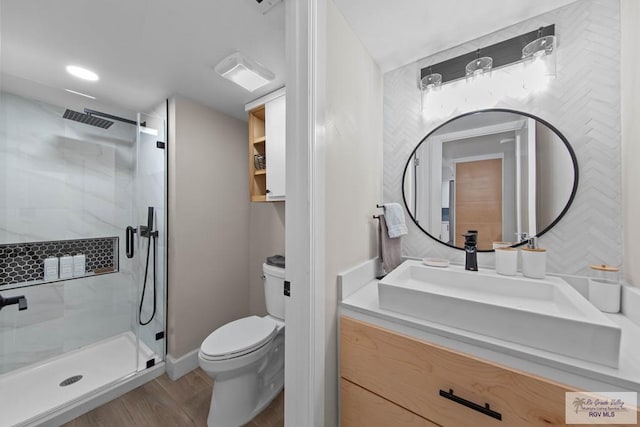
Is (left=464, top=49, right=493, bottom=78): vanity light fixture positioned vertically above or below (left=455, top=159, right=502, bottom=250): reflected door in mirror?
above

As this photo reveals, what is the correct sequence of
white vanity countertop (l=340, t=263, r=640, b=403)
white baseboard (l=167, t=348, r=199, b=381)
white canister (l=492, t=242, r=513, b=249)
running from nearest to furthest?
white vanity countertop (l=340, t=263, r=640, b=403)
white canister (l=492, t=242, r=513, b=249)
white baseboard (l=167, t=348, r=199, b=381)

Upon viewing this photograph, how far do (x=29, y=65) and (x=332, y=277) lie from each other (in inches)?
87.2

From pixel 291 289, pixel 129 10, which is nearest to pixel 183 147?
pixel 129 10

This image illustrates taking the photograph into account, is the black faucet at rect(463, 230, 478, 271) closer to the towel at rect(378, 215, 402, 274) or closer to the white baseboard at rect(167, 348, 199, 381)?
the towel at rect(378, 215, 402, 274)

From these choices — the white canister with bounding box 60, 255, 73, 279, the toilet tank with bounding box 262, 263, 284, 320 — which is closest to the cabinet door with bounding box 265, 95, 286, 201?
the toilet tank with bounding box 262, 263, 284, 320

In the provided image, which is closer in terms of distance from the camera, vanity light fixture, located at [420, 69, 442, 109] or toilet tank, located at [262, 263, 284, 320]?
vanity light fixture, located at [420, 69, 442, 109]

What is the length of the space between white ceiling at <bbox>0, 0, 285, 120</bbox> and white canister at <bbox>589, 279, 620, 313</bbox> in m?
1.77

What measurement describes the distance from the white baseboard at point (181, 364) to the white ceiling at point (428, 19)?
2.47 metres

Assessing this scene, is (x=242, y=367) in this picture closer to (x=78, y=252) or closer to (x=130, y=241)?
(x=130, y=241)

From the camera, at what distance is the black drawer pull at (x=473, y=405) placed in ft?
2.23

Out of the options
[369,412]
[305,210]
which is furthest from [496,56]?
[369,412]

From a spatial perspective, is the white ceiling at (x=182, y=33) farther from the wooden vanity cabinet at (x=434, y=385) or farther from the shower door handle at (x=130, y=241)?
the wooden vanity cabinet at (x=434, y=385)

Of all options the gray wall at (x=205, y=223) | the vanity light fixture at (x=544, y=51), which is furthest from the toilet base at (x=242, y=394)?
the vanity light fixture at (x=544, y=51)

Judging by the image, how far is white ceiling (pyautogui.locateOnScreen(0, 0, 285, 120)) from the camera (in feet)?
3.42
